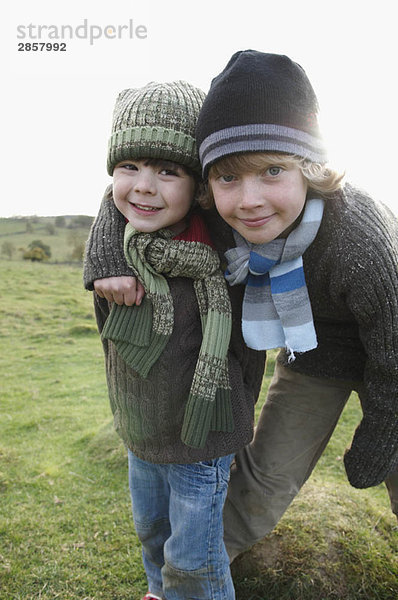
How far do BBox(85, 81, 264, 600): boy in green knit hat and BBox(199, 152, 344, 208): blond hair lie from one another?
20 cm

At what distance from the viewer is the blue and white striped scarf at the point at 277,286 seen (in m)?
1.66

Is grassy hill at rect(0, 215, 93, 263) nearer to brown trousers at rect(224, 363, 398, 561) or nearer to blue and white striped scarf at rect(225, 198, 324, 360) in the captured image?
brown trousers at rect(224, 363, 398, 561)

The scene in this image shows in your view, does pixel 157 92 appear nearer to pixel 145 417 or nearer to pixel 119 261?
pixel 119 261

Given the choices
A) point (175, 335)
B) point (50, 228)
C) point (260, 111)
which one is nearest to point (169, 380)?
point (175, 335)

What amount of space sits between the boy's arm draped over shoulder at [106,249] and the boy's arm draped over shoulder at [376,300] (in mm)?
751

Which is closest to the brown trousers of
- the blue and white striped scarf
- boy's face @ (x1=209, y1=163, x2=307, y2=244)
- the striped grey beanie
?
the blue and white striped scarf

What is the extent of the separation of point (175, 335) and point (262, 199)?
0.58m

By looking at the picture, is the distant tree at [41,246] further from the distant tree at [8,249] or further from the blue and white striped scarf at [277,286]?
the blue and white striped scarf at [277,286]

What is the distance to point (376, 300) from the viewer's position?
1596 mm

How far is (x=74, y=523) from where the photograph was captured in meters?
2.96

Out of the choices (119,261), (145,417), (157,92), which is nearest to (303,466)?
(145,417)

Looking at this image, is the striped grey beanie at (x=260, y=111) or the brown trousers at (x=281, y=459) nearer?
the striped grey beanie at (x=260, y=111)

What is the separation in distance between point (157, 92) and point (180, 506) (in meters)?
1.48

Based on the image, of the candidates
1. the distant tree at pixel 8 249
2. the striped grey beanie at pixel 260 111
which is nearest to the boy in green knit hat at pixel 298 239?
the striped grey beanie at pixel 260 111
